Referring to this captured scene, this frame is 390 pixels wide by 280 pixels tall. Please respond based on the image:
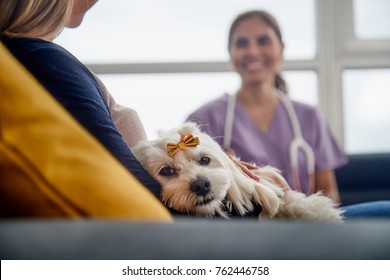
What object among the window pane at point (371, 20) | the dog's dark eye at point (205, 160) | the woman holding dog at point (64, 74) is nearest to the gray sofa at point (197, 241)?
the woman holding dog at point (64, 74)

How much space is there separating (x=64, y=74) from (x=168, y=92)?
0.44 m

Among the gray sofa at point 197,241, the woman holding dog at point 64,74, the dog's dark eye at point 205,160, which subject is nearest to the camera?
the gray sofa at point 197,241

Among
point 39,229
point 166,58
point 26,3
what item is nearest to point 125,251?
point 39,229

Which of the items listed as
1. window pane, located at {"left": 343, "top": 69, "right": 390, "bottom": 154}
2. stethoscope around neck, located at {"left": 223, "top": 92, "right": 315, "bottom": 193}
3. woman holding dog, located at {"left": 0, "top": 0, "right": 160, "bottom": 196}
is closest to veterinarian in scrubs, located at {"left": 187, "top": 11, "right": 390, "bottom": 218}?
stethoscope around neck, located at {"left": 223, "top": 92, "right": 315, "bottom": 193}

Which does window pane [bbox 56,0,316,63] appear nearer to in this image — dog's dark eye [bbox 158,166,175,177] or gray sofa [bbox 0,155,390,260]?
dog's dark eye [bbox 158,166,175,177]

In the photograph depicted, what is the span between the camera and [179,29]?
1.15 metres

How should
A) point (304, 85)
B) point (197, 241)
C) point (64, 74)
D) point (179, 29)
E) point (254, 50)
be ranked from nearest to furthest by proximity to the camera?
point (197, 241)
point (64, 74)
point (254, 50)
point (179, 29)
point (304, 85)

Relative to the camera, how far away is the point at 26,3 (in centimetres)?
68

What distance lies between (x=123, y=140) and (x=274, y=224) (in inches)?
12.4

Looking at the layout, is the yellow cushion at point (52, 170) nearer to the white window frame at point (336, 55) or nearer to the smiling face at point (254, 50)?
the smiling face at point (254, 50)

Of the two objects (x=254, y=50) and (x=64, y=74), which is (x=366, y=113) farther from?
(x=64, y=74)

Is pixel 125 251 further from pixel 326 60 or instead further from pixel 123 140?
pixel 326 60

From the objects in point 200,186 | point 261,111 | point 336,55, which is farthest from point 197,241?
point 336,55

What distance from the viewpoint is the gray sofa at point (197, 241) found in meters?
0.35
